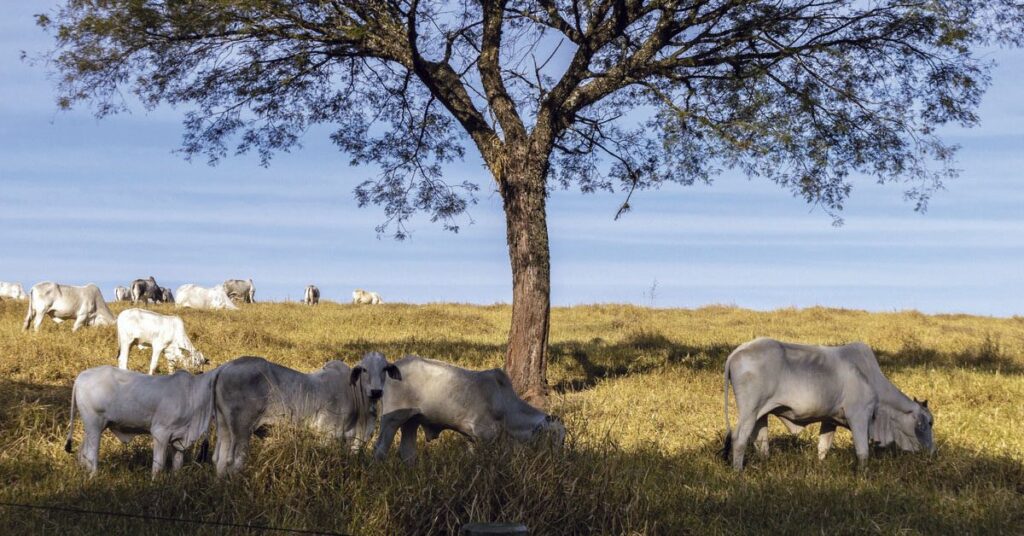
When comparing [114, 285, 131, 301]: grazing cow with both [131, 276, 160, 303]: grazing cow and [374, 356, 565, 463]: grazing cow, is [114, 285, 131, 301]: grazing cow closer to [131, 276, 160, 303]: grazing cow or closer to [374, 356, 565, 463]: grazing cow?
[131, 276, 160, 303]: grazing cow

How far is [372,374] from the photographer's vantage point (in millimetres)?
8055

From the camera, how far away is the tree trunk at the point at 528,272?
48.7 ft

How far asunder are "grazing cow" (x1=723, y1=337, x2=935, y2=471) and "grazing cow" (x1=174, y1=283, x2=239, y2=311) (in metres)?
29.6

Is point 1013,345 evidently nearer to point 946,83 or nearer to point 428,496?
point 946,83

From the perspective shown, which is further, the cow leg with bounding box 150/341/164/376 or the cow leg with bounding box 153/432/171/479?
the cow leg with bounding box 150/341/164/376

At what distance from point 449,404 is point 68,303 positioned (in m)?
14.1

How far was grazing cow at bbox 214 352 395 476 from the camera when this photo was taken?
305 inches

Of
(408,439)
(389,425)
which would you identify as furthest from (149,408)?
(408,439)

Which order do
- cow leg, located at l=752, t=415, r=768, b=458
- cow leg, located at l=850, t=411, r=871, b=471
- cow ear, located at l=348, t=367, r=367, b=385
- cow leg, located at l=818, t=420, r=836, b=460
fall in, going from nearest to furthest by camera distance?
cow ear, located at l=348, t=367, r=367, b=385
cow leg, located at l=850, t=411, r=871, b=471
cow leg, located at l=752, t=415, r=768, b=458
cow leg, located at l=818, t=420, r=836, b=460

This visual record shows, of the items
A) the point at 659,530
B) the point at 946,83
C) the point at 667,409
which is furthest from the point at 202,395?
the point at 946,83

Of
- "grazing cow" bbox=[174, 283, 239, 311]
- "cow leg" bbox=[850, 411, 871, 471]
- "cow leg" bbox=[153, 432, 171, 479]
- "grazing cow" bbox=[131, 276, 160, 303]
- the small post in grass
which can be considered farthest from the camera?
"grazing cow" bbox=[131, 276, 160, 303]

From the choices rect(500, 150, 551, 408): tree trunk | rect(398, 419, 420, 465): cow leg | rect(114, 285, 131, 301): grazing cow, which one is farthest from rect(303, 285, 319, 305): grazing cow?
rect(398, 419, 420, 465): cow leg

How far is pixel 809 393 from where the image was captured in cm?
961

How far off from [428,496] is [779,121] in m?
11.6
